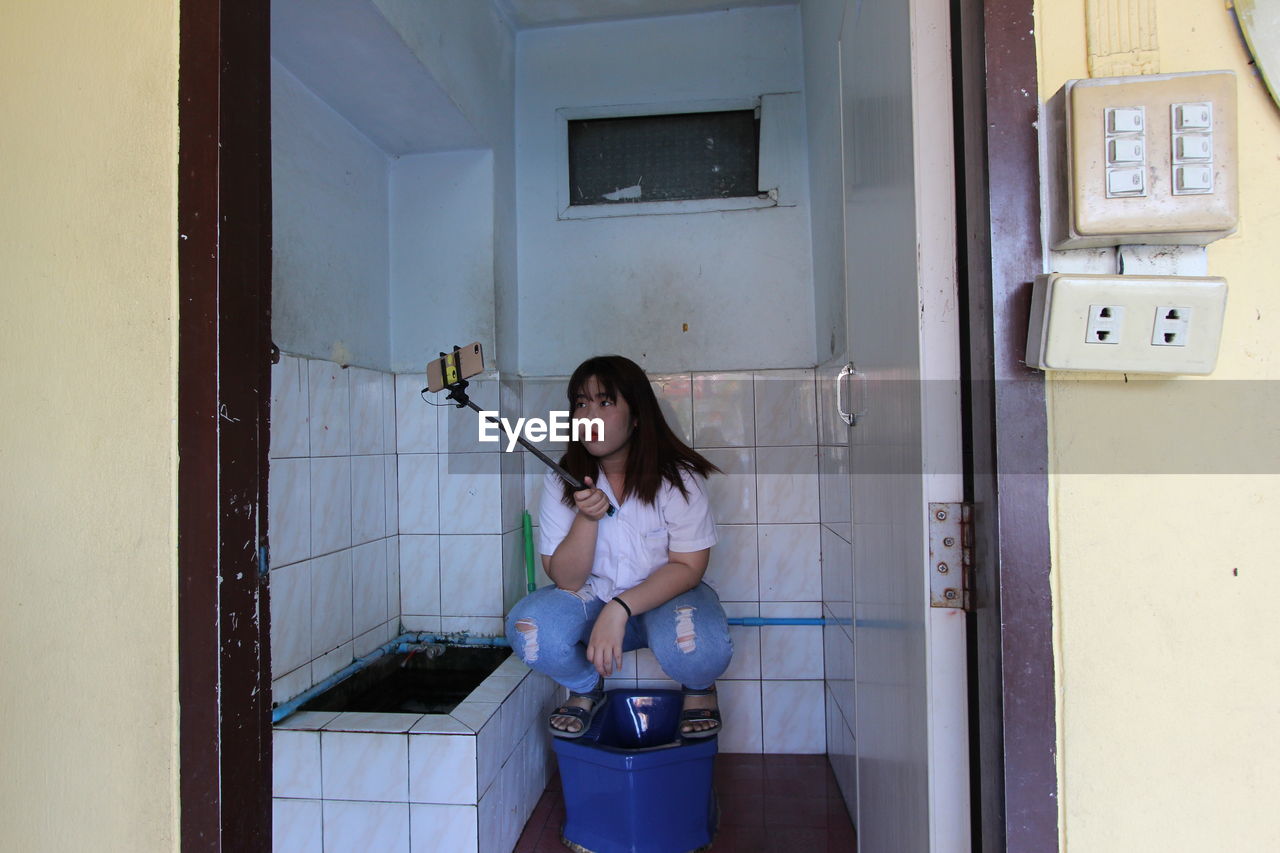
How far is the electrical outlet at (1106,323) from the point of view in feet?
1.62

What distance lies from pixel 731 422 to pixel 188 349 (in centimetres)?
152

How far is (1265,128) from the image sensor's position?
1.68ft

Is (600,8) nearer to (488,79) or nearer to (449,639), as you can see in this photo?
(488,79)

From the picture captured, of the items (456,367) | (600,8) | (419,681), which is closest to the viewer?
(456,367)

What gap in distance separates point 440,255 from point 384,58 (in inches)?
21.7

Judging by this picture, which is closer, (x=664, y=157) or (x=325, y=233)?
(x=325, y=233)

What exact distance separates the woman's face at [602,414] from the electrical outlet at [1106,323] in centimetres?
114

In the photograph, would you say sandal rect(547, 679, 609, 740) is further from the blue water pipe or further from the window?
the window

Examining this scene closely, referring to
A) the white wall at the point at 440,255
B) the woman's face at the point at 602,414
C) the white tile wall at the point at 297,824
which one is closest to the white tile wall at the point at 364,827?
the white tile wall at the point at 297,824

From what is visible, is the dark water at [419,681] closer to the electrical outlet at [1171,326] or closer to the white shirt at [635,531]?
the white shirt at [635,531]

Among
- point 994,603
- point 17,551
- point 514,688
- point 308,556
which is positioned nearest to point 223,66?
point 17,551

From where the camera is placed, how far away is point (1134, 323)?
1.61 feet

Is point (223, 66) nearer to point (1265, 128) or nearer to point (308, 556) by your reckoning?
point (1265, 128)

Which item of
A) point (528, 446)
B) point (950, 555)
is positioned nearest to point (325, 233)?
point (528, 446)
